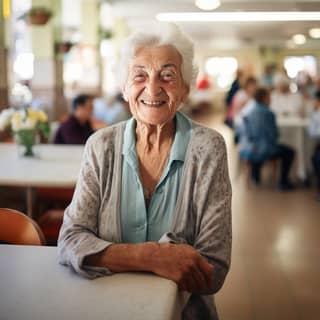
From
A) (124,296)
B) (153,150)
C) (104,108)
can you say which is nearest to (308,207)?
(104,108)

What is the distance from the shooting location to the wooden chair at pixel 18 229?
1.76m

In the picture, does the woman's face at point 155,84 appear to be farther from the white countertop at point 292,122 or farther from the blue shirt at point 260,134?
the white countertop at point 292,122

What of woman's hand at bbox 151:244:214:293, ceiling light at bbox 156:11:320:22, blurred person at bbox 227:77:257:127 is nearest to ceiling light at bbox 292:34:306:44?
ceiling light at bbox 156:11:320:22

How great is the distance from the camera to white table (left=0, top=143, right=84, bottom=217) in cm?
282

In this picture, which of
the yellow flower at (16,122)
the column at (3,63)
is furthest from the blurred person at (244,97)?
the yellow flower at (16,122)

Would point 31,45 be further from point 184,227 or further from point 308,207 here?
point 184,227

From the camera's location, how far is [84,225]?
5.04 ft

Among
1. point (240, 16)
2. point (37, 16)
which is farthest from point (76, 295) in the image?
point (240, 16)

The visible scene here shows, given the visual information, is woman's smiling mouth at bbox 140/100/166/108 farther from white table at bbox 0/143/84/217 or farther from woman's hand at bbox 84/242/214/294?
white table at bbox 0/143/84/217

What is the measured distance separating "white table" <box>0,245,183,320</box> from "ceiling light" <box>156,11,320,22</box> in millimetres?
9044

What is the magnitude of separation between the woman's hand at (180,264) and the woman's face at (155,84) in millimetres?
424

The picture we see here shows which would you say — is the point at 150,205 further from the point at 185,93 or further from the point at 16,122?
the point at 16,122

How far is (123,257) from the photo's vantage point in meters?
1.39

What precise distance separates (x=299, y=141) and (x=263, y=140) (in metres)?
0.75
